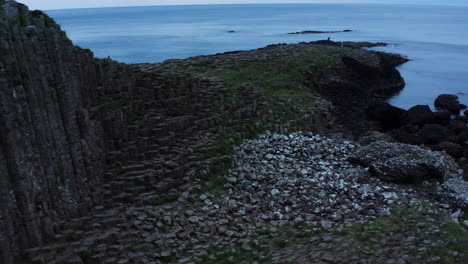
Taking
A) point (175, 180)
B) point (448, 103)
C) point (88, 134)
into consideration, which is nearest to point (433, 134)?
point (448, 103)

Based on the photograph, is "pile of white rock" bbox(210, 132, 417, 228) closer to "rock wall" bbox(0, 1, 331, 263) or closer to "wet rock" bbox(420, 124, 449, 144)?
"rock wall" bbox(0, 1, 331, 263)

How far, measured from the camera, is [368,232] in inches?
497

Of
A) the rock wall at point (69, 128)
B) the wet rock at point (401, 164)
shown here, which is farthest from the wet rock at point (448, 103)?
the rock wall at point (69, 128)

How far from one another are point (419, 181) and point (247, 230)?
829 centimetres

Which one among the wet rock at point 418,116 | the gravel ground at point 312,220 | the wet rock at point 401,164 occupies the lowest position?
the gravel ground at point 312,220

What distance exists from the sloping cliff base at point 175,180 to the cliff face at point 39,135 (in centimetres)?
4

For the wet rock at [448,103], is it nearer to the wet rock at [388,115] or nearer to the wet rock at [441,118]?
the wet rock at [441,118]

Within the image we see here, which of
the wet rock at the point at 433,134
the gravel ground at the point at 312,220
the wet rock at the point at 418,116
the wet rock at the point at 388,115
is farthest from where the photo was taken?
the wet rock at the point at 388,115

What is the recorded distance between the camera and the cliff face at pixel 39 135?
1047 cm

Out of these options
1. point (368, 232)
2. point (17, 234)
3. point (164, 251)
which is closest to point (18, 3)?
point (17, 234)

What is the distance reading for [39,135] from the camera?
11.4 m

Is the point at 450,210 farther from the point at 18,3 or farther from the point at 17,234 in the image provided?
the point at 18,3

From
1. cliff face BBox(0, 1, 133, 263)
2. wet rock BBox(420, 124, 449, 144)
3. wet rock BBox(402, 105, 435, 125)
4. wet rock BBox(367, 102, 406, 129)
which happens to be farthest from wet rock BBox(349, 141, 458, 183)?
wet rock BBox(367, 102, 406, 129)

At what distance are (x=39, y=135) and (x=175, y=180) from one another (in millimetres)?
5345
